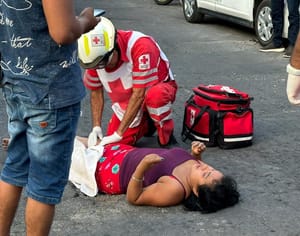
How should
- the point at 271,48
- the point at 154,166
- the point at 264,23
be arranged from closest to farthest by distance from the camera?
the point at 154,166
the point at 271,48
the point at 264,23

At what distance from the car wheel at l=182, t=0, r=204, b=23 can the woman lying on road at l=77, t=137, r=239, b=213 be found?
282 inches

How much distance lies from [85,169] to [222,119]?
1237 mm

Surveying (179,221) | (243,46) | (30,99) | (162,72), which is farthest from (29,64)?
(243,46)

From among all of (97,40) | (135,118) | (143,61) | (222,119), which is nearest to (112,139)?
(135,118)

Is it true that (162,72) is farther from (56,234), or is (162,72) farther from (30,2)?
(30,2)

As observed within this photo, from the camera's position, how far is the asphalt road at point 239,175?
3.75 m

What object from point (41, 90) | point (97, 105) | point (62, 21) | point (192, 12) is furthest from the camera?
point (192, 12)

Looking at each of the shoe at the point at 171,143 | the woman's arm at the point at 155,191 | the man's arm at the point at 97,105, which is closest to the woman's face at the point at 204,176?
the woman's arm at the point at 155,191

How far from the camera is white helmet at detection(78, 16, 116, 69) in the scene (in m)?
4.50

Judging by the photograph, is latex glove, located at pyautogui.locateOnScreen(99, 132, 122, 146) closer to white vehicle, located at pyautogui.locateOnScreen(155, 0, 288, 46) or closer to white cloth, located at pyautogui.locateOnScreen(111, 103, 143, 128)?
white cloth, located at pyautogui.locateOnScreen(111, 103, 143, 128)

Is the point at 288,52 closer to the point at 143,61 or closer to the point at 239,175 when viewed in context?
the point at 143,61

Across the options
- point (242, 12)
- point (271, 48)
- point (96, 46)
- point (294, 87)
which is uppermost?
point (294, 87)

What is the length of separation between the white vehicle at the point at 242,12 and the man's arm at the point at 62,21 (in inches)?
247

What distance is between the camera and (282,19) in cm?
841
